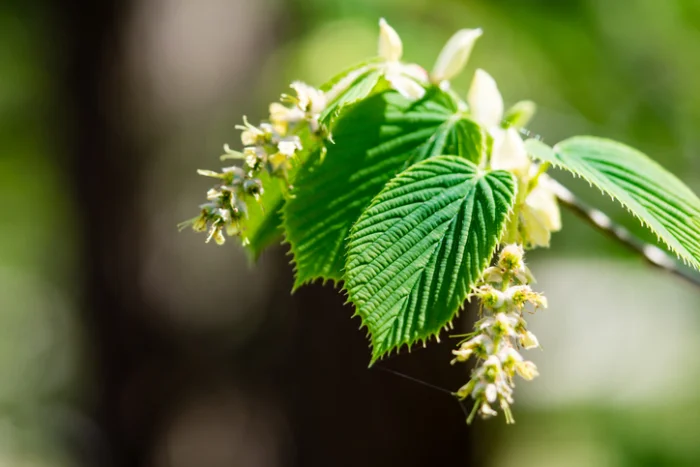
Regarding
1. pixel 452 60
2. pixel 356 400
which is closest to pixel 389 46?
pixel 452 60

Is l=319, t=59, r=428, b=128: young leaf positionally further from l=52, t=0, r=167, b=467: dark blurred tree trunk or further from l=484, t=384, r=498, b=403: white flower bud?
l=52, t=0, r=167, b=467: dark blurred tree trunk

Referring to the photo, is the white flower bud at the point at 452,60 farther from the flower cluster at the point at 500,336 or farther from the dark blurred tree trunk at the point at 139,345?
the dark blurred tree trunk at the point at 139,345

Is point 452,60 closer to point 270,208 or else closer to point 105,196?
point 270,208

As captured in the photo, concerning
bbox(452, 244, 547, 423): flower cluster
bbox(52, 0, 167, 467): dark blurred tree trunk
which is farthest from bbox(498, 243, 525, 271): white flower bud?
bbox(52, 0, 167, 467): dark blurred tree trunk

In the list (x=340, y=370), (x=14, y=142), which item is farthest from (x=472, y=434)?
(x=14, y=142)

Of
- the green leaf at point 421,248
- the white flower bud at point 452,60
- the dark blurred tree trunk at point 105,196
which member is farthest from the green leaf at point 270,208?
the dark blurred tree trunk at point 105,196
